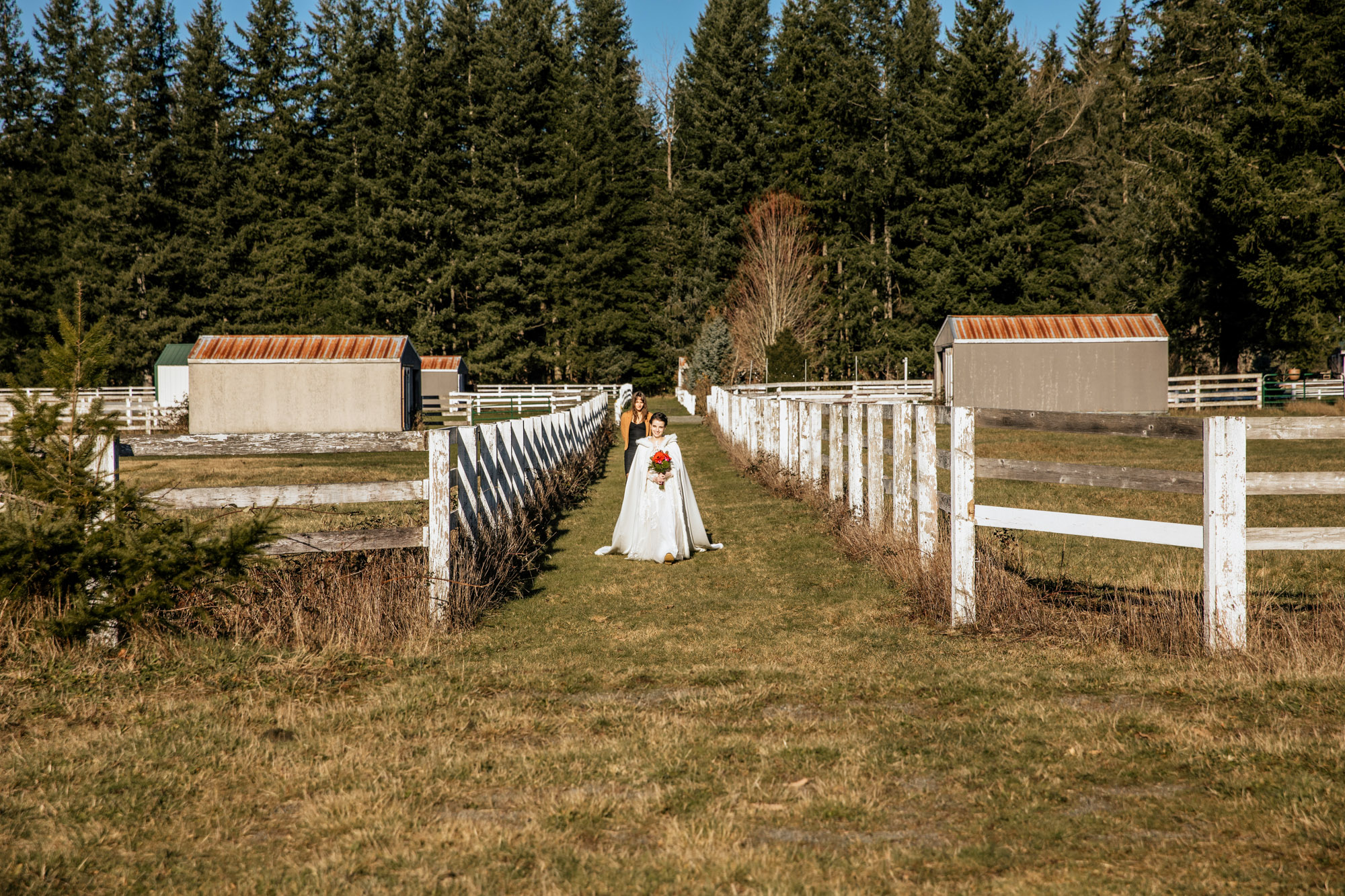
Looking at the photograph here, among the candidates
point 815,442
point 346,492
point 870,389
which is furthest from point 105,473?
point 870,389

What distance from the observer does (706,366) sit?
5575cm

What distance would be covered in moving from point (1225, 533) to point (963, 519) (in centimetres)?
155

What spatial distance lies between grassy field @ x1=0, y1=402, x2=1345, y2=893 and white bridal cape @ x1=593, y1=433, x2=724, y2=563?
3.17 metres

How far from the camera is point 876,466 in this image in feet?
32.7

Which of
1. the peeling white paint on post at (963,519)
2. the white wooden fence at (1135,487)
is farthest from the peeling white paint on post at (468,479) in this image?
the peeling white paint on post at (963,519)

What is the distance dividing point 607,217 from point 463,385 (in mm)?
18932

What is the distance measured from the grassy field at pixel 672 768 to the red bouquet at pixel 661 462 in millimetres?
3195

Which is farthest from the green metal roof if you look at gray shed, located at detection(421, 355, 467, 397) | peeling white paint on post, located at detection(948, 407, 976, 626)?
peeling white paint on post, located at detection(948, 407, 976, 626)

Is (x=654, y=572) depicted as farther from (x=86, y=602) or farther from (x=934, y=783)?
(x=934, y=783)

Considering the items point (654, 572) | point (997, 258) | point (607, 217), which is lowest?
point (654, 572)

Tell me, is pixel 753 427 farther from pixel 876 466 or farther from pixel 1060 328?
pixel 1060 328

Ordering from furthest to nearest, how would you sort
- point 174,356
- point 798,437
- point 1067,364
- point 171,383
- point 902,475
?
1. point 174,356
2. point 171,383
3. point 1067,364
4. point 798,437
5. point 902,475

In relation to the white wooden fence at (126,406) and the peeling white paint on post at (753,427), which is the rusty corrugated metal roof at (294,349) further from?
the peeling white paint on post at (753,427)

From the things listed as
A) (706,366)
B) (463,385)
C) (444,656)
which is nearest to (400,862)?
(444,656)
